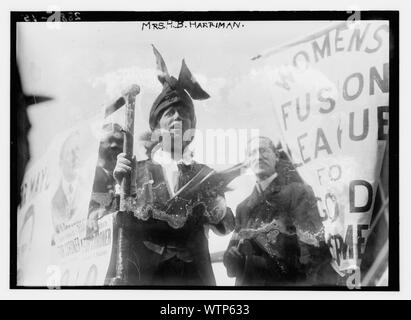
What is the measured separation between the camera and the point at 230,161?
9.86 feet

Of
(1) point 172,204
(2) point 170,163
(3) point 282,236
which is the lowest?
(3) point 282,236

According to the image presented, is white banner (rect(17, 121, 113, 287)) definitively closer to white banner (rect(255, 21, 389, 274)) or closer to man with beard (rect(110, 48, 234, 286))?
man with beard (rect(110, 48, 234, 286))

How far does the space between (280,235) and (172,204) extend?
1.75 feet

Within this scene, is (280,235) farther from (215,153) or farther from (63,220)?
(63,220)

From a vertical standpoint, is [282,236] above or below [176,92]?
below

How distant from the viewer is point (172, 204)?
9.81 ft

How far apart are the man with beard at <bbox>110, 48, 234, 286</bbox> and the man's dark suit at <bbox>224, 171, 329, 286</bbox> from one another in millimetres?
104

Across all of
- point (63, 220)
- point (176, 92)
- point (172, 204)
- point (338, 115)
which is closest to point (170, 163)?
point (172, 204)

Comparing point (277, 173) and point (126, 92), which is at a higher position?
point (126, 92)

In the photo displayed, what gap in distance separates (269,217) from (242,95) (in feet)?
1.95

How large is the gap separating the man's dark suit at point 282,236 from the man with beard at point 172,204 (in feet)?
0.34

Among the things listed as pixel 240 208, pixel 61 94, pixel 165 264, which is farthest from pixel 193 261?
pixel 61 94

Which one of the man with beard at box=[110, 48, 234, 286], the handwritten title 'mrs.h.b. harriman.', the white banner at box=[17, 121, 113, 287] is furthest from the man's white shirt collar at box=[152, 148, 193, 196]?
the handwritten title 'mrs.h.b. harriman.'
